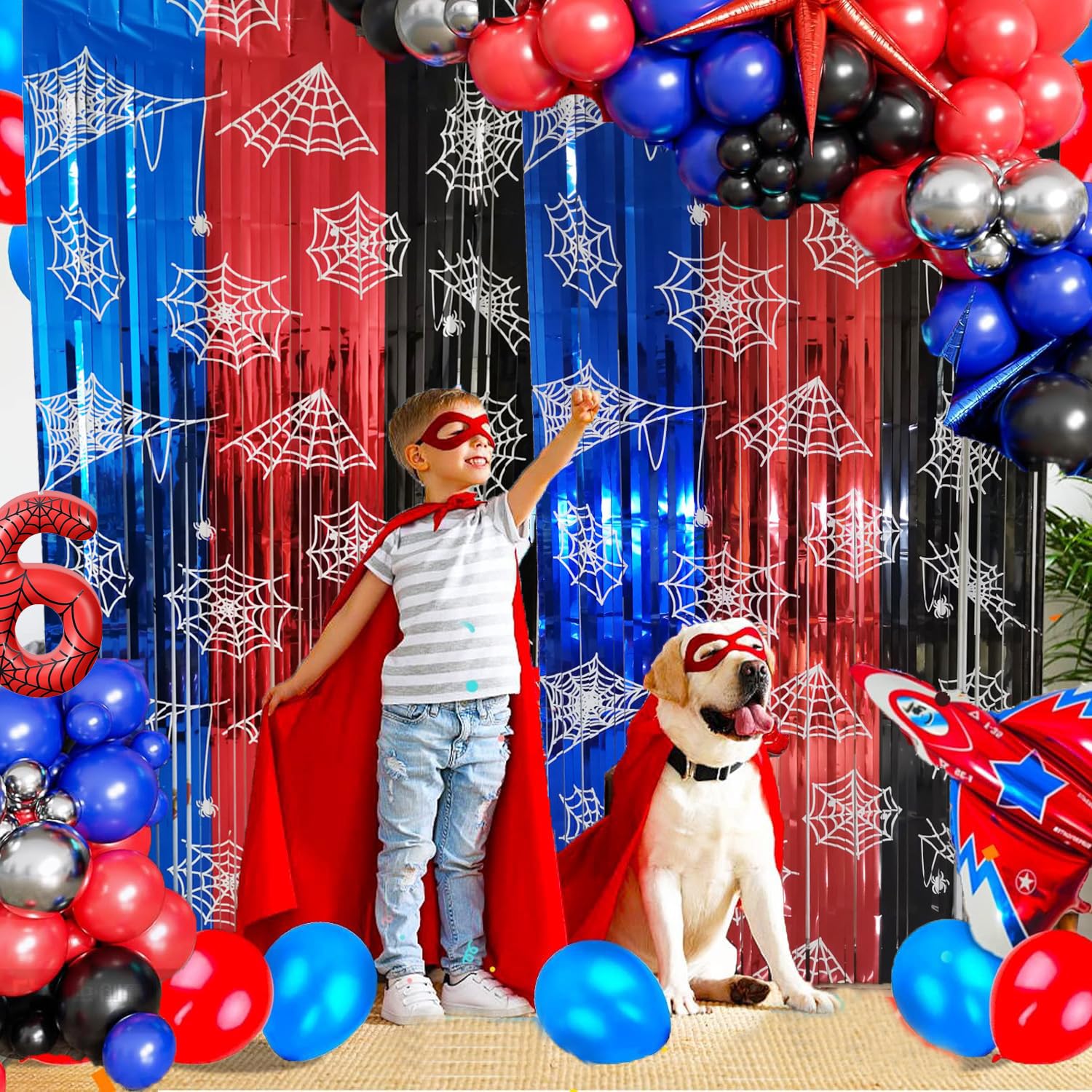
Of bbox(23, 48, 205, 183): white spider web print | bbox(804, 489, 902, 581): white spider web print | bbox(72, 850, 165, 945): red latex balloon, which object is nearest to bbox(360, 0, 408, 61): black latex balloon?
bbox(23, 48, 205, 183): white spider web print

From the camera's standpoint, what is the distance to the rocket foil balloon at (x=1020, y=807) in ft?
6.84

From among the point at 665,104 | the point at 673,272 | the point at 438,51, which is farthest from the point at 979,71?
the point at 438,51

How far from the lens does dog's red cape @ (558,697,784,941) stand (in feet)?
7.90

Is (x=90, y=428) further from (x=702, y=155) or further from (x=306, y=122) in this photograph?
(x=702, y=155)

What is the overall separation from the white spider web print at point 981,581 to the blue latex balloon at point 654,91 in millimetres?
1205

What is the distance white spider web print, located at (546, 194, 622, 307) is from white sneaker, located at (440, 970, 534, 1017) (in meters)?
1.54

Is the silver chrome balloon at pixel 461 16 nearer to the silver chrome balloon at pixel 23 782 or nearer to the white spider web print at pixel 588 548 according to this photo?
the white spider web print at pixel 588 548

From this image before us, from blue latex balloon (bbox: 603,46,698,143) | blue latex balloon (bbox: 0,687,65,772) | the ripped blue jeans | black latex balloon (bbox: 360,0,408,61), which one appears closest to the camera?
blue latex balloon (bbox: 0,687,65,772)

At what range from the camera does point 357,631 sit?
251 centimetres

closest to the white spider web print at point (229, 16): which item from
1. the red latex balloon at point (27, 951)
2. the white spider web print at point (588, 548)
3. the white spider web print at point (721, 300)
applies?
the white spider web print at point (721, 300)

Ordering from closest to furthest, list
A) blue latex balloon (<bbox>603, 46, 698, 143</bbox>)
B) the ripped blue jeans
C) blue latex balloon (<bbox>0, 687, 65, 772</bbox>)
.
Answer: blue latex balloon (<bbox>0, 687, 65, 772</bbox>), blue latex balloon (<bbox>603, 46, 698, 143</bbox>), the ripped blue jeans

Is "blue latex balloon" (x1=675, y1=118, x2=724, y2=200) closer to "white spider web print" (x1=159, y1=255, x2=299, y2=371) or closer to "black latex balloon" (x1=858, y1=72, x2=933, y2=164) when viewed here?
"black latex balloon" (x1=858, y1=72, x2=933, y2=164)

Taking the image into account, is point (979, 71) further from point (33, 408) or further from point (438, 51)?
point (33, 408)

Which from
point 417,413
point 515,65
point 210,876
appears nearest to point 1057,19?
point 515,65
